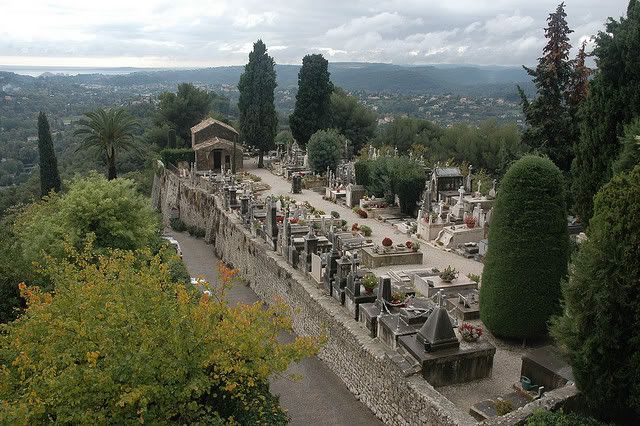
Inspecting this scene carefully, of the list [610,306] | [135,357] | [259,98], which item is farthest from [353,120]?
[135,357]

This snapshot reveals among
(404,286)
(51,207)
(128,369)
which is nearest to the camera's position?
(128,369)

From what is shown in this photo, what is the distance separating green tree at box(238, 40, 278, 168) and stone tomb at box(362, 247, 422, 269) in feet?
82.3

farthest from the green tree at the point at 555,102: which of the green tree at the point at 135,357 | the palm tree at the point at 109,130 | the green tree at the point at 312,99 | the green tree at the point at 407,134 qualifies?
the green tree at the point at 407,134

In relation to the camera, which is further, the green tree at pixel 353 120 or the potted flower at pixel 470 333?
the green tree at pixel 353 120

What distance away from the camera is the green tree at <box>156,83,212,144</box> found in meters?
52.5

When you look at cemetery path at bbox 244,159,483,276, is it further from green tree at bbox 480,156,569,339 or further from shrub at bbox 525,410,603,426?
shrub at bbox 525,410,603,426

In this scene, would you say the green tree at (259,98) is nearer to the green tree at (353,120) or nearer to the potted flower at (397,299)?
the green tree at (353,120)

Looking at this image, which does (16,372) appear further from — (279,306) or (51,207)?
(51,207)

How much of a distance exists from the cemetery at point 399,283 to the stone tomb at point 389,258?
0.04 meters

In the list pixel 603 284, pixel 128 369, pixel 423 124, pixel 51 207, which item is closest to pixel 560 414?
pixel 603 284

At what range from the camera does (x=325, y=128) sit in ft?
142

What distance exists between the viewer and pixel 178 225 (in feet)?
114

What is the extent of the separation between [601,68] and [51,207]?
2055cm

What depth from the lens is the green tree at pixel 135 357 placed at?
7.64 metres
